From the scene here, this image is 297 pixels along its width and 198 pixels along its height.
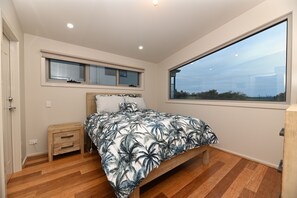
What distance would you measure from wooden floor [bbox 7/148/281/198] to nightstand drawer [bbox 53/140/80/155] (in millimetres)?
145

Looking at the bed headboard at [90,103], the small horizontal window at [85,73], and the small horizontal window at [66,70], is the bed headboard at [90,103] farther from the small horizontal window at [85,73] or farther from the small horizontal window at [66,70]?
the small horizontal window at [66,70]

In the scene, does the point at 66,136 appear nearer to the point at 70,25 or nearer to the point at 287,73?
the point at 70,25

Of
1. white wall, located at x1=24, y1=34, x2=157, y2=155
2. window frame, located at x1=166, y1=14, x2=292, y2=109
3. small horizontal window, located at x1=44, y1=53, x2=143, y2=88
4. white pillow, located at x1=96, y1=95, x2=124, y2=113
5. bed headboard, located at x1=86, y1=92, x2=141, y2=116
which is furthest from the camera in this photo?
bed headboard, located at x1=86, y1=92, x2=141, y2=116

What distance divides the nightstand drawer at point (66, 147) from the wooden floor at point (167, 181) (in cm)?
14

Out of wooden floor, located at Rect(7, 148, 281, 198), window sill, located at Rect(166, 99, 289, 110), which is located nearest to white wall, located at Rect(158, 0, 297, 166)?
window sill, located at Rect(166, 99, 289, 110)

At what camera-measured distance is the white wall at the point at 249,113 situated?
1842 millimetres

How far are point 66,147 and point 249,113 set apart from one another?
119 inches

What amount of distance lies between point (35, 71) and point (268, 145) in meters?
3.87

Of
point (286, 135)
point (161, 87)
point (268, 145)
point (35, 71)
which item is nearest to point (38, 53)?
point (35, 71)

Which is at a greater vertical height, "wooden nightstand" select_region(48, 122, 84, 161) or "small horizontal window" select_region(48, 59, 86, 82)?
"small horizontal window" select_region(48, 59, 86, 82)

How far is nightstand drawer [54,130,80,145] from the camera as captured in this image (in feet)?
6.89

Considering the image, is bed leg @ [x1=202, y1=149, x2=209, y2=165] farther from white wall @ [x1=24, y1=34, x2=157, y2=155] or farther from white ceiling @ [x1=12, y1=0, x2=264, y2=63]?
white wall @ [x1=24, y1=34, x2=157, y2=155]

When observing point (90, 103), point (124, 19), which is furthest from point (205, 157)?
point (124, 19)

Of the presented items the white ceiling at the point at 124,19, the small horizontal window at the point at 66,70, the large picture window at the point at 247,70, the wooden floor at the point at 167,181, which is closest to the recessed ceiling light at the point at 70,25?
the white ceiling at the point at 124,19
